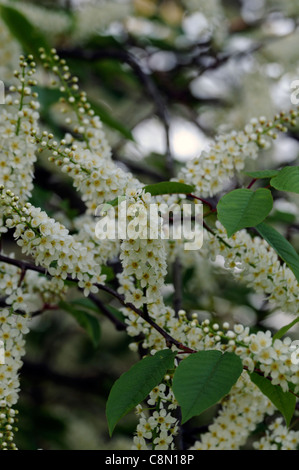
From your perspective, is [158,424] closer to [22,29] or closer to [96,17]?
[22,29]

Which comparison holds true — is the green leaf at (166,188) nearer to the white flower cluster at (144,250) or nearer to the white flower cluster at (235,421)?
the white flower cluster at (144,250)

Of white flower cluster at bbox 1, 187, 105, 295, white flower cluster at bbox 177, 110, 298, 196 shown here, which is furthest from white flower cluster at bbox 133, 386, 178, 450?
white flower cluster at bbox 177, 110, 298, 196

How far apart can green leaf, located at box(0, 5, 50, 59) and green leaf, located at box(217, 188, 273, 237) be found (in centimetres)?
163

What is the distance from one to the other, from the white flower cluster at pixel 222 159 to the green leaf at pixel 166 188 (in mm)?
184

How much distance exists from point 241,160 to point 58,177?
1.58m

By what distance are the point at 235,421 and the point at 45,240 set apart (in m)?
0.71

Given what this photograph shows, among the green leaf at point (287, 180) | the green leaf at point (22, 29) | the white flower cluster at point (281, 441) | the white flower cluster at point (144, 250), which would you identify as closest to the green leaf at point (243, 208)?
the green leaf at point (287, 180)

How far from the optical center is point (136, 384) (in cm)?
123

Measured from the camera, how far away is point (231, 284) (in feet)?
9.78

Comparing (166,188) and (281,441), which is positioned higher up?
(166,188)

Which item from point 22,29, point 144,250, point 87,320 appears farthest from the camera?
point 22,29

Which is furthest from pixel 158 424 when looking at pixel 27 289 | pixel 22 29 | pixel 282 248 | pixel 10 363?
pixel 22 29

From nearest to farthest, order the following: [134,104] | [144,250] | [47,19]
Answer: [144,250] → [47,19] → [134,104]

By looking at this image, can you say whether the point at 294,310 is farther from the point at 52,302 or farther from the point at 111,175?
the point at 52,302
